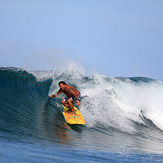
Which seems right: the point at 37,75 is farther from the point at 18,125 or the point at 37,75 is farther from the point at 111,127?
the point at 18,125

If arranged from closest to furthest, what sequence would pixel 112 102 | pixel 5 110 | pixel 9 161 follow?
pixel 9 161, pixel 5 110, pixel 112 102

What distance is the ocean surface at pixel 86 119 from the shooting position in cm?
462

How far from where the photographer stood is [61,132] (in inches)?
267

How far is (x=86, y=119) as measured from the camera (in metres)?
9.05

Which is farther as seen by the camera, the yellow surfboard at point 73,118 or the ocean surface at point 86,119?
the yellow surfboard at point 73,118

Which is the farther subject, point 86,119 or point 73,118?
point 86,119

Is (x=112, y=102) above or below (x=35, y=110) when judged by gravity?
above

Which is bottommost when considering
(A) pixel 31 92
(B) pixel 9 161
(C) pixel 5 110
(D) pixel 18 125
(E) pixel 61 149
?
(B) pixel 9 161

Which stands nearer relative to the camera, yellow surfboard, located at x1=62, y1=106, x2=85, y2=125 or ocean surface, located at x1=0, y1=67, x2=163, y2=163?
ocean surface, located at x1=0, y1=67, x2=163, y2=163

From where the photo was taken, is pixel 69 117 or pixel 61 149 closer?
pixel 61 149

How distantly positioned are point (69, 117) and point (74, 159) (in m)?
4.38

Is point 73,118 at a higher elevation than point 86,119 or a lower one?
lower

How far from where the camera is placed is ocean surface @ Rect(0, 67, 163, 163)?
15.1ft

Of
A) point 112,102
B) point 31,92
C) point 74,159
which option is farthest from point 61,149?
point 112,102
